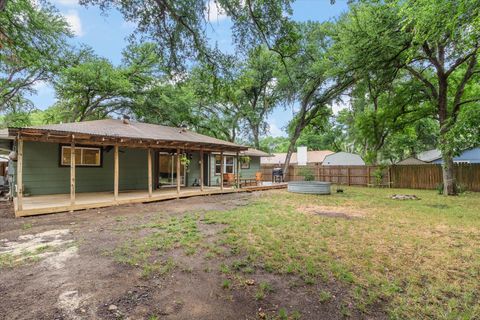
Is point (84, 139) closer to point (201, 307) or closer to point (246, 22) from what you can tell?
point (246, 22)

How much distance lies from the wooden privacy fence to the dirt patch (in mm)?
6478

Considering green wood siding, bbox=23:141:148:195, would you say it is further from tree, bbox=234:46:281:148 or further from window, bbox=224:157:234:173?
tree, bbox=234:46:281:148

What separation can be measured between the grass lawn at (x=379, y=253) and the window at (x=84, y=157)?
20.1 ft

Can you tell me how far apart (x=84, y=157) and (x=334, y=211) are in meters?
9.58

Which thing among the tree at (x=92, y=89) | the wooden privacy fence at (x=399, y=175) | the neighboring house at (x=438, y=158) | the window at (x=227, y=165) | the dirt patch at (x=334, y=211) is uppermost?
the tree at (x=92, y=89)

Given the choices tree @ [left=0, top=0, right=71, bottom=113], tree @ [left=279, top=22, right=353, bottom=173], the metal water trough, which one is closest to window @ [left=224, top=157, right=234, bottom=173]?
the metal water trough

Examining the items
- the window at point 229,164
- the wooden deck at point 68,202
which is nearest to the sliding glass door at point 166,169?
the wooden deck at point 68,202

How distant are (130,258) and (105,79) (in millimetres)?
14131

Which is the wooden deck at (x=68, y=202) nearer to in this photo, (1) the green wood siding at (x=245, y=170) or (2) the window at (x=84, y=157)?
(2) the window at (x=84, y=157)

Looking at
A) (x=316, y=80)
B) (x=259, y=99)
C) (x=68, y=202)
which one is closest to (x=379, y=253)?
(x=68, y=202)

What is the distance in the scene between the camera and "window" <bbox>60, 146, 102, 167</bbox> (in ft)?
32.0

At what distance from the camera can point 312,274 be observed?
3.45m

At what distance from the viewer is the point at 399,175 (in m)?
16.5

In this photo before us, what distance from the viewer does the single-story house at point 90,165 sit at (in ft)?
24.5
